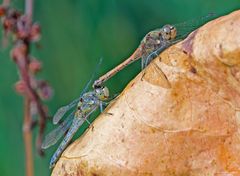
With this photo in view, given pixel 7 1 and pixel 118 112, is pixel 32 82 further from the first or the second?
pixel 118 112

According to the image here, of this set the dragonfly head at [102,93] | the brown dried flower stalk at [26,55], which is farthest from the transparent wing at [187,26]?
the brown dried flower stalk at [26,55]

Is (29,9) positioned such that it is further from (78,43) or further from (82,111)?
(82,111)

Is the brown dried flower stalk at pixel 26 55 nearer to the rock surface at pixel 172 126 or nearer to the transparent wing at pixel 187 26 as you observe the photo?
the transparent wing at pixel 187 26

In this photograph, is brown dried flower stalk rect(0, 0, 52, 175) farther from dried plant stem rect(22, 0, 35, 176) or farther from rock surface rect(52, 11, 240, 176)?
rock surface rect(52, 11, 240, 176)

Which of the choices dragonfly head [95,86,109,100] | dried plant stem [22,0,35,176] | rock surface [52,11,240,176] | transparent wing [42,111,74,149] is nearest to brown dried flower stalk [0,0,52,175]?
dried plant stem [22,0,35,176]

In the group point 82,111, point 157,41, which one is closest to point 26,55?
point 82,111

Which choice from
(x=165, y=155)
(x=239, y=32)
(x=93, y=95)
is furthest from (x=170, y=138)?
(x=93, y=95)

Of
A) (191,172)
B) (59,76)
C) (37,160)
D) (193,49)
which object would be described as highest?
(193,49)
